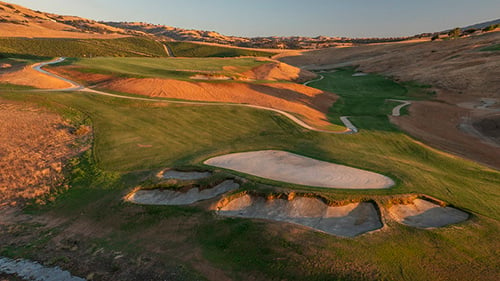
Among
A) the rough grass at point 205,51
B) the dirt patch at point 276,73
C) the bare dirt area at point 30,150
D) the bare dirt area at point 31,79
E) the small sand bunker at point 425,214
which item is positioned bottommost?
the bare dirt area at point 30,150

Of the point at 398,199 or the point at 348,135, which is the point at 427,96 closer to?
the point at 348,135

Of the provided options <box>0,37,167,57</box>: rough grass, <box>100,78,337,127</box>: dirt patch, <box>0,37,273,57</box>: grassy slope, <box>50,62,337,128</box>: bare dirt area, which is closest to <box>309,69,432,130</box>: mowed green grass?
<box>50,62,337,128</box>: bare dirt area

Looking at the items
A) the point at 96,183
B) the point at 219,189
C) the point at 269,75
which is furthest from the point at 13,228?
the point at 269,75

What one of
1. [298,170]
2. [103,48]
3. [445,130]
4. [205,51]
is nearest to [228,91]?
[298,170]

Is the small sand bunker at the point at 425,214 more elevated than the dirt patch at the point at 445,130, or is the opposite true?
the dirt patch at the point at 445,130

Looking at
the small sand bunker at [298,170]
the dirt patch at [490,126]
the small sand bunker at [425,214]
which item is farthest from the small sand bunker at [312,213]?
the dirt patch at [490,126]

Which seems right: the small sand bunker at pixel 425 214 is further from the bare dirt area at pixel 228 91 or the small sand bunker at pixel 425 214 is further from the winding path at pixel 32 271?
the bare dirt area at pixel 228 91

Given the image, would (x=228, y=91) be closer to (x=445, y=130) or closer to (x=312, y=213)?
(x=445, y=130)
